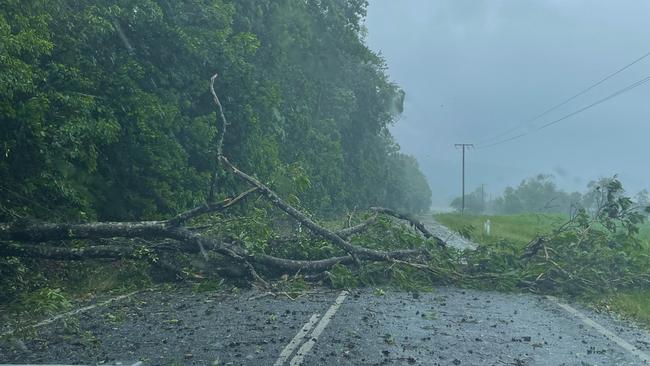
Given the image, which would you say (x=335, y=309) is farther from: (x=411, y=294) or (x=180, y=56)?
(x=180, y=56)

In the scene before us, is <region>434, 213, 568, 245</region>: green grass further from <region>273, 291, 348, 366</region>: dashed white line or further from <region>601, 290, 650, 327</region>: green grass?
<region>273, 291, 348, 366</region>: dashed white line

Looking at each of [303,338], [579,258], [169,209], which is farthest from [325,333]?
[169,209]

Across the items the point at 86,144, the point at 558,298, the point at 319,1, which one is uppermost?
the point at 319,1

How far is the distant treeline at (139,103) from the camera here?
14.2 metres

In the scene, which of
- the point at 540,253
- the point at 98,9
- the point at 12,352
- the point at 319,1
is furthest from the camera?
the point at 319,1

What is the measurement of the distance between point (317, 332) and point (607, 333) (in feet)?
13.0

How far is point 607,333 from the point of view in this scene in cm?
1054

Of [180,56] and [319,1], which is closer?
[180,56]

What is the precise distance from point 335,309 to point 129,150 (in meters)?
9.56

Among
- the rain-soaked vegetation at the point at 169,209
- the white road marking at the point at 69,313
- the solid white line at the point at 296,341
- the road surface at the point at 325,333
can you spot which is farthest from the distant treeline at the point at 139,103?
the solid white line at the point at 296,341

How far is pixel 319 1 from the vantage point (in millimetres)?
44500

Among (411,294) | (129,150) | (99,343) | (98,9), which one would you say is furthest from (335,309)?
(98,9)

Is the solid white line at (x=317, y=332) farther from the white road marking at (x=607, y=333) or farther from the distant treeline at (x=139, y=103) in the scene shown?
the distant treeline at (x=139, y=103)

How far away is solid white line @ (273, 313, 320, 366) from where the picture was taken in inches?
317
